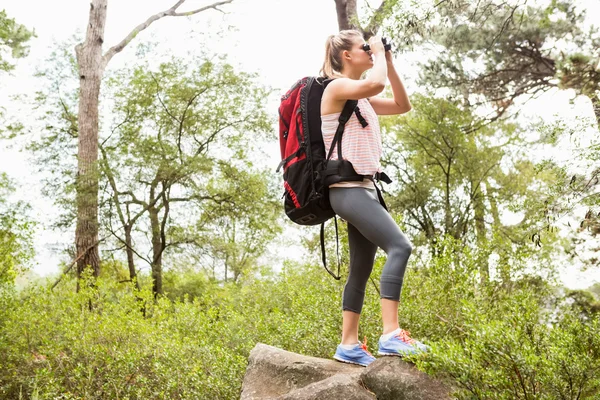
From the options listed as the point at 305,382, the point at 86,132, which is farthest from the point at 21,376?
the point at 86,132

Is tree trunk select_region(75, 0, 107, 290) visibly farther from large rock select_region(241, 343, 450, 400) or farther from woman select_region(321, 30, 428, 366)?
woman select_region(321, 30, 428, 366)

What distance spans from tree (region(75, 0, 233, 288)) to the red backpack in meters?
10.3

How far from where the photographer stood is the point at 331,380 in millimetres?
3523

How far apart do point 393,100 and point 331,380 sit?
1.75 m

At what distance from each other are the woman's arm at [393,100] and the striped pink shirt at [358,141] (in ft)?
1.02

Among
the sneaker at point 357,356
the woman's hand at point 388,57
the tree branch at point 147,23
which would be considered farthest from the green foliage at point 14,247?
the tree branch at point 147,23

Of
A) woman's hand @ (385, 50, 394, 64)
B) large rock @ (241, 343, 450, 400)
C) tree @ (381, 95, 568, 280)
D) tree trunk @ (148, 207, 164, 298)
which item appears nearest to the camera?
large rock @ (241, 343, 450, 400)

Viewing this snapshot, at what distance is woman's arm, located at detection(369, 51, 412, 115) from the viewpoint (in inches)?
145

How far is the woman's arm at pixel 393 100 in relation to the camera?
3.67 metres

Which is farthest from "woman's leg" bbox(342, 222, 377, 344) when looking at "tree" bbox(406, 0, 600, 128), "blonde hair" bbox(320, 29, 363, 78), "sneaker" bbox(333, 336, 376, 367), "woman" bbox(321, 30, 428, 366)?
"tree" bbox(406, 0, 600, 128)

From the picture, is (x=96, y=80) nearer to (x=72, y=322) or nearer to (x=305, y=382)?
(x=72, y=322)

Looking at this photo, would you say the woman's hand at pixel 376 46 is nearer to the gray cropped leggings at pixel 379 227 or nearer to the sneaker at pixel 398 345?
the gray cropped leggings at pixel 379 227

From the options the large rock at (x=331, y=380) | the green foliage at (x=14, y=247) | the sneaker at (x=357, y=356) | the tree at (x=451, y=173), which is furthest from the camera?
the tree at (x=451, y=173)

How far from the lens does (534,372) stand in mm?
3000
